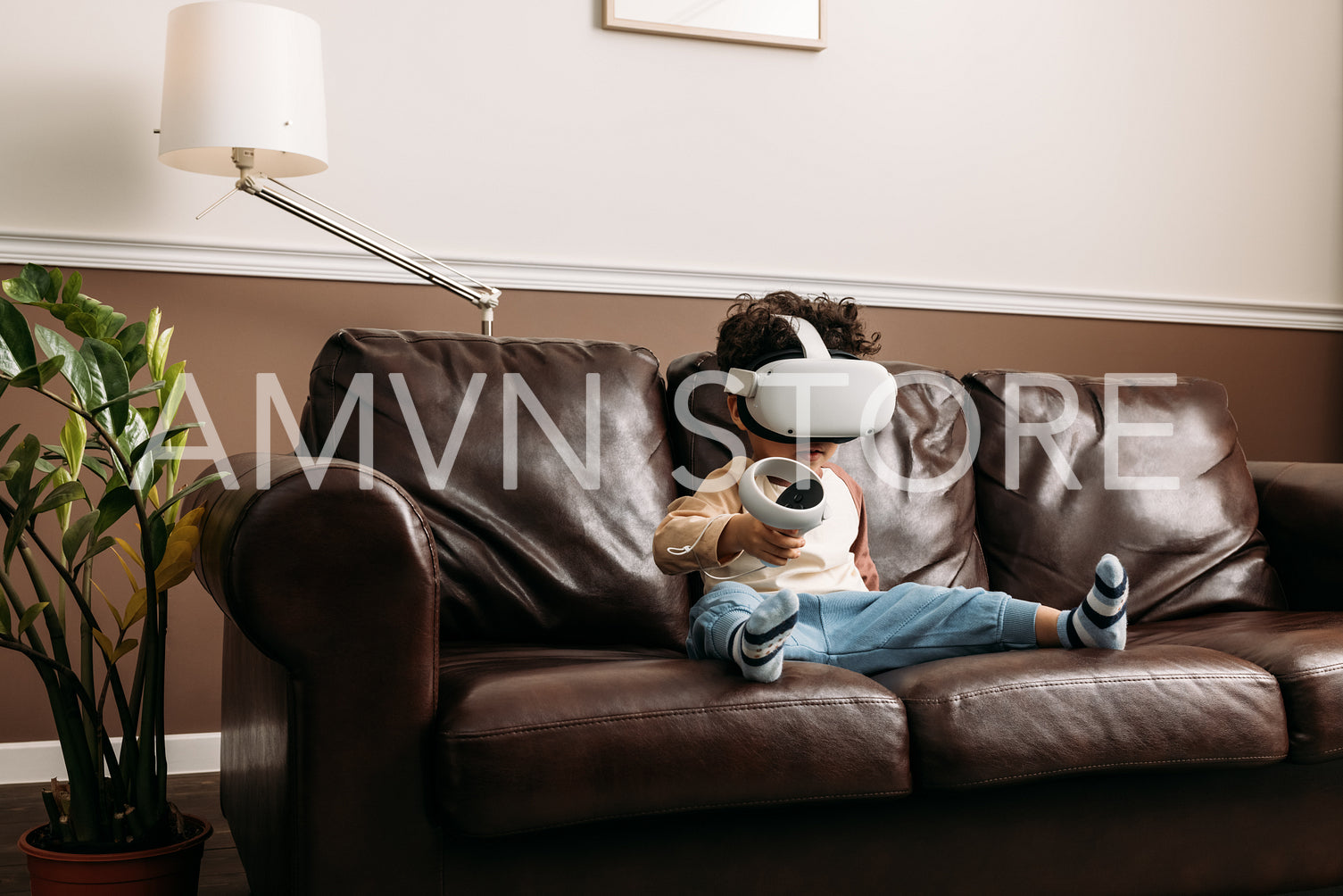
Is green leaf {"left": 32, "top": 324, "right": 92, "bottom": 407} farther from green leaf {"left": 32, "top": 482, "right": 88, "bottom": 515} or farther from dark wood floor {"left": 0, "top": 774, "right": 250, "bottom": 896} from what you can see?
dark wood floor {"left": 0, "top": 774, "right": 250, "bottom": 896}

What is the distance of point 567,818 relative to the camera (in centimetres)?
119

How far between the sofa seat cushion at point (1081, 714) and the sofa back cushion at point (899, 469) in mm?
517

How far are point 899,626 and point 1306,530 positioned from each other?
105 centimetres

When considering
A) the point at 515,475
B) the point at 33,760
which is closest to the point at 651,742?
the point at 515,475

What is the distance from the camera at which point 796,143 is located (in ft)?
8.66

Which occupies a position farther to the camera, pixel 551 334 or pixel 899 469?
pixel 551 334

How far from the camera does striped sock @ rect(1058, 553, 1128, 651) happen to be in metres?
1.37

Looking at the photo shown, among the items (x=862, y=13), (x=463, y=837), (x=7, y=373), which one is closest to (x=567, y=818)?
(x=463, y=837)

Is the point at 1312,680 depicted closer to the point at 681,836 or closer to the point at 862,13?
the point at 681,836

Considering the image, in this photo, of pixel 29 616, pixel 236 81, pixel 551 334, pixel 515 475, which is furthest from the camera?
pixel 551 334

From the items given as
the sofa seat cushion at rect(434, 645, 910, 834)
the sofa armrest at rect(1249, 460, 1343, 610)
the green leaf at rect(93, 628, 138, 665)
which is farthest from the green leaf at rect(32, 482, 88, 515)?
the sofa armrest at rect(1249, 460, 1343, 610)

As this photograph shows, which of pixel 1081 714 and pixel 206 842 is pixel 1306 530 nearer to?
pixel 1081 714

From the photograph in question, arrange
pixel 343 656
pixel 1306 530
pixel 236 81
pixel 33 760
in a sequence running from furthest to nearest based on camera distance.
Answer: pixel 33 760 < pixel 1306 530 < pixel 236 81 < pixel 343 656

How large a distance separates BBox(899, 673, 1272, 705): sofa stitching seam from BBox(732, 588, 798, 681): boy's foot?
0.19 meters
